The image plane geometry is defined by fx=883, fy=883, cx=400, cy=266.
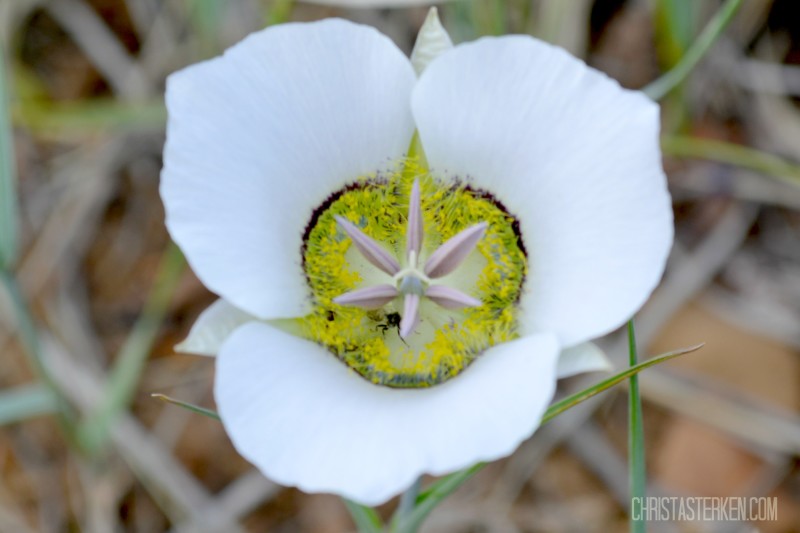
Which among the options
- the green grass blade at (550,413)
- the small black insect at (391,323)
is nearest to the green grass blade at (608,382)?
the green grass blade at (550,413)

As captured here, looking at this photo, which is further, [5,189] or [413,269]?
[5,189]

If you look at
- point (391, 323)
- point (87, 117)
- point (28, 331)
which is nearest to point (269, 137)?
point (391, 323)

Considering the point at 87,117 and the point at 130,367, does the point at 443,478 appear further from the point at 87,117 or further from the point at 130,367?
the point at 87,117

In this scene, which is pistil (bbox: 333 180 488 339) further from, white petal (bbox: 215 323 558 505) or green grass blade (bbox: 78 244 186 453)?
green grass blade (bbox: 78 244 186 453)

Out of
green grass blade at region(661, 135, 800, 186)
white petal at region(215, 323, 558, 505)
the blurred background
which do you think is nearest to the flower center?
white petal at region(215, 323, 558, 505)

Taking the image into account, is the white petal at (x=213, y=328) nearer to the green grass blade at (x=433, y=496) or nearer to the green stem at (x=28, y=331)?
the green grass blade at (x=433, y=496)
